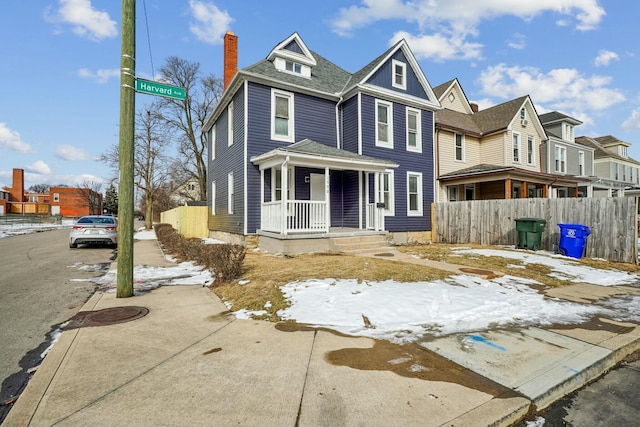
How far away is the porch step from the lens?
11.0 m

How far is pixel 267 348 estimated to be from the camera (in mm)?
3547

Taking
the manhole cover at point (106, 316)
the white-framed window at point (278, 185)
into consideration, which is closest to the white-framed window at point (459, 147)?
the white-framed window at point (278, 185)

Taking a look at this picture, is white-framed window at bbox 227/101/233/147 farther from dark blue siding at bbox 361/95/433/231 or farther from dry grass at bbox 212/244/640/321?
dry grass at bbox 212/244/640/321

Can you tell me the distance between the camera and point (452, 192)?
19.4 meters

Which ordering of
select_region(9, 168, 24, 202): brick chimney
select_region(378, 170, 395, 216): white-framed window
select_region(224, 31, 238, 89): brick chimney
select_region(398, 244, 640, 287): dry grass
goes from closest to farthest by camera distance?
select_region(398, 244, 640, 287): dry grass → select_region(378, 170, 395, 216): white-framed window → select_region(224, 31, 238, 89): brick chimney → select_region(9, 168, 24, 202): brick chimney

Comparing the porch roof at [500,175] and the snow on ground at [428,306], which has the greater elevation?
the porch roof at [500,175]

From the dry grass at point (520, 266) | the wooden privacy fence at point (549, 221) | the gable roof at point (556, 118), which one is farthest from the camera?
the gable roof at point (556, 118)

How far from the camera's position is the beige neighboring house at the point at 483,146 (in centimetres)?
1827

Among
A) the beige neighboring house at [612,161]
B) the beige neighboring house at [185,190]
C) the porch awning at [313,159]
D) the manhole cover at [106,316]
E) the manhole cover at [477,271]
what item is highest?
the beige neighboring house at [612,161]

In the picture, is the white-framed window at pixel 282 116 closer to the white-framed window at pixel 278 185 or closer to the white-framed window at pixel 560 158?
the white-framed window at pixel 278 185

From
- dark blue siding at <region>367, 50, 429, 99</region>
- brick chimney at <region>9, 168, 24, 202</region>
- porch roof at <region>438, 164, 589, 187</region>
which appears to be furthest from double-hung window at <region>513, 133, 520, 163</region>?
brick chimney at <region>9, 168, 24, 202</region>

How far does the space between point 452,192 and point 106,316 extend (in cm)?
1873

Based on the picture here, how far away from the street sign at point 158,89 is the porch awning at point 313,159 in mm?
4668

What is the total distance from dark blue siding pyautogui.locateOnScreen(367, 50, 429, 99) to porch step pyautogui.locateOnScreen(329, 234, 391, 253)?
7.44 metres
